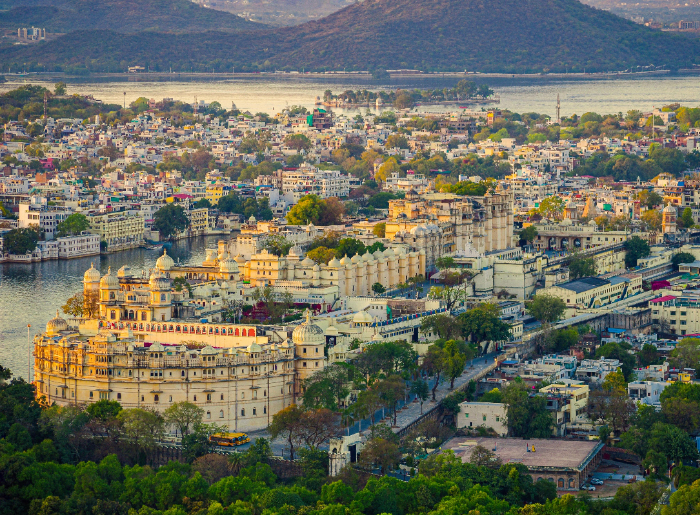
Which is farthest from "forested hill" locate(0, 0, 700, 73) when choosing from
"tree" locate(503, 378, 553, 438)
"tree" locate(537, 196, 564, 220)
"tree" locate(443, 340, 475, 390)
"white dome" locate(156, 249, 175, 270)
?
"tree" locate(503, 378, 553, 438)

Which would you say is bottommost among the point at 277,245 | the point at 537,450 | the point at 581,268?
the point at 537,450

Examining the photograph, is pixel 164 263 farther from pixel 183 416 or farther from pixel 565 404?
pixel 565 404

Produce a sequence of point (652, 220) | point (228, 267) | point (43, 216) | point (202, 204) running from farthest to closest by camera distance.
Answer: point (202, 204)
point (43, 216)
point (652, 220)
point (228, 267)

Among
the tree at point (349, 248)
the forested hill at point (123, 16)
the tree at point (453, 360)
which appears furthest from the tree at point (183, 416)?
the forested hill at point (123, 16)

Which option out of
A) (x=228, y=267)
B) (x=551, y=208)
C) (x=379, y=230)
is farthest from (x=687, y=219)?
(x=228, y=267)

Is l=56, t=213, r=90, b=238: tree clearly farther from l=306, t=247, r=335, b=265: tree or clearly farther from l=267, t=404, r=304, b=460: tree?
l=267, t=404, r=304, b=460: tree

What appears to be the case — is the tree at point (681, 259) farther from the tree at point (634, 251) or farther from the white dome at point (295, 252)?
the white dome at point (295, 252)

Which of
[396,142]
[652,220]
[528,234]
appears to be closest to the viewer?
[528,234]
